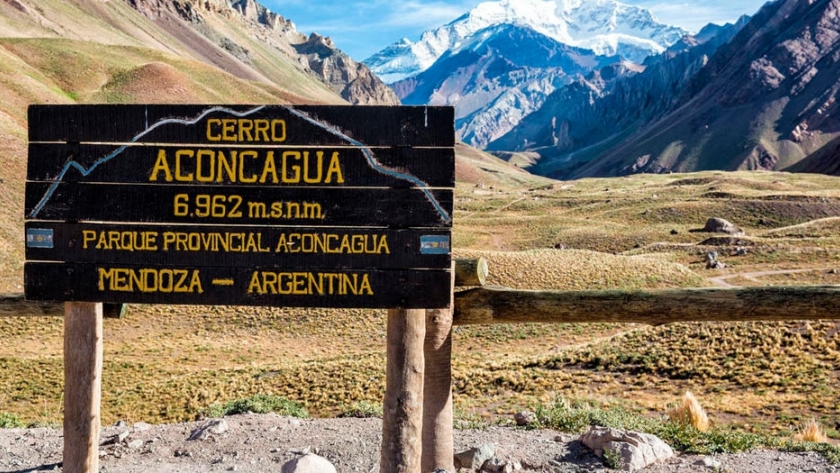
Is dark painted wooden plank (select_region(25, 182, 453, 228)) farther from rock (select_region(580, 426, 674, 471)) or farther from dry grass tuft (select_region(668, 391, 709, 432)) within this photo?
dry grass tuft (select_region(668, 391, 709, 432))

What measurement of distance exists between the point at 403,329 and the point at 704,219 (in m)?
82.9

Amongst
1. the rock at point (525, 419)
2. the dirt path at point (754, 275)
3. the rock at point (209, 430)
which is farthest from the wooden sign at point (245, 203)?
the dirt path at point (754, 275)

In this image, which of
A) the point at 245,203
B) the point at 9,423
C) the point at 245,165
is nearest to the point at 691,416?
the point at 245,203

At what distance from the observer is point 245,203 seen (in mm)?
6160

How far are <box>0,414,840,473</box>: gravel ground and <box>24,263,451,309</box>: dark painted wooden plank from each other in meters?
2.65

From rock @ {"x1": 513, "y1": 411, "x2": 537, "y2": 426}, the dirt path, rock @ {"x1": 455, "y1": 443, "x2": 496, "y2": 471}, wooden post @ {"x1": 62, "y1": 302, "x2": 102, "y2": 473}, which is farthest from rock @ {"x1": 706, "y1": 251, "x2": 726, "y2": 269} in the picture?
wooden post @ {"x1": 62, "y1": 302, "x2": 102, "y2": 473}

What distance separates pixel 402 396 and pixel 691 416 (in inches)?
209

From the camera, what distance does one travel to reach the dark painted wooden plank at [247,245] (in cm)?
612

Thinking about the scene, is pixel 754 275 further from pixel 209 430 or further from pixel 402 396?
pixel 402 396

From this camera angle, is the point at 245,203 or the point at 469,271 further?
the point at 469,271

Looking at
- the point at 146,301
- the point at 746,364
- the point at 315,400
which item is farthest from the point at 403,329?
the point at 746,364

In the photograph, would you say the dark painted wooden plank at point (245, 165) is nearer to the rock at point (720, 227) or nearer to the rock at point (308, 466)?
the rock at point (308, 466)

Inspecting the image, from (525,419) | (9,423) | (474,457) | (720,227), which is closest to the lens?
(474,457)

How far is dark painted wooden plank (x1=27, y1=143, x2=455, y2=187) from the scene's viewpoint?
609 centimetres
